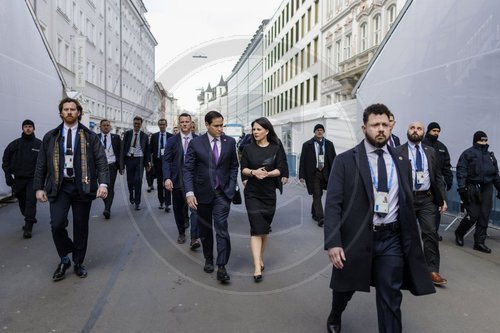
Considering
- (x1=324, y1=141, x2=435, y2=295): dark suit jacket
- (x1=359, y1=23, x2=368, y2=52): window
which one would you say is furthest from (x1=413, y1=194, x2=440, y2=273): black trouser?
(x1=359, y1=23, x2=368, y2=52): window

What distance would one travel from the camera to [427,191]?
A: 17.4ft

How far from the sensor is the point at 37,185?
5051 mm

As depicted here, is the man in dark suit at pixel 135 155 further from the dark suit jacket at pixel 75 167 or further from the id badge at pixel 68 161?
the id badge at pixel 68 161

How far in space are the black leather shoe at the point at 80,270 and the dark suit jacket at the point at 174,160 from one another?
2233 mm

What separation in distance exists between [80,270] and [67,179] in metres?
1.02

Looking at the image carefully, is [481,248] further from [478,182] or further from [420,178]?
[420,178]

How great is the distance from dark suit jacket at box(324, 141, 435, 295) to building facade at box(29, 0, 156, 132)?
1997 centimetres

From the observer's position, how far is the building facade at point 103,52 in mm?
29078

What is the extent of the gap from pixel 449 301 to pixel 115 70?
42851 mm

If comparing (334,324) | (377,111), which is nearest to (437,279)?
(334,324)

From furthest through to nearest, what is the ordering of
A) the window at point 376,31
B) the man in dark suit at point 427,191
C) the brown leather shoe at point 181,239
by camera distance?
1. the window at point 376,31
2. the brown leather shoe at point 181,239
3. the man in dark suit at point 427,191

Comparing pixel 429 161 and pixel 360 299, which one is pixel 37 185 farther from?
pixel 429 161

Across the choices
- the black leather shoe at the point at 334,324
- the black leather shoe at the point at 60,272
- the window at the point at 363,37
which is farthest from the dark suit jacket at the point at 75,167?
the window at the point at 363,37

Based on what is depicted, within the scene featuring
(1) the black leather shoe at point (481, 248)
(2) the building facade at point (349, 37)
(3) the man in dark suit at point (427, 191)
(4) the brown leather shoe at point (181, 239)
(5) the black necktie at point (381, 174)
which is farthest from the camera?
(2) the building facade at point (349, 37)
